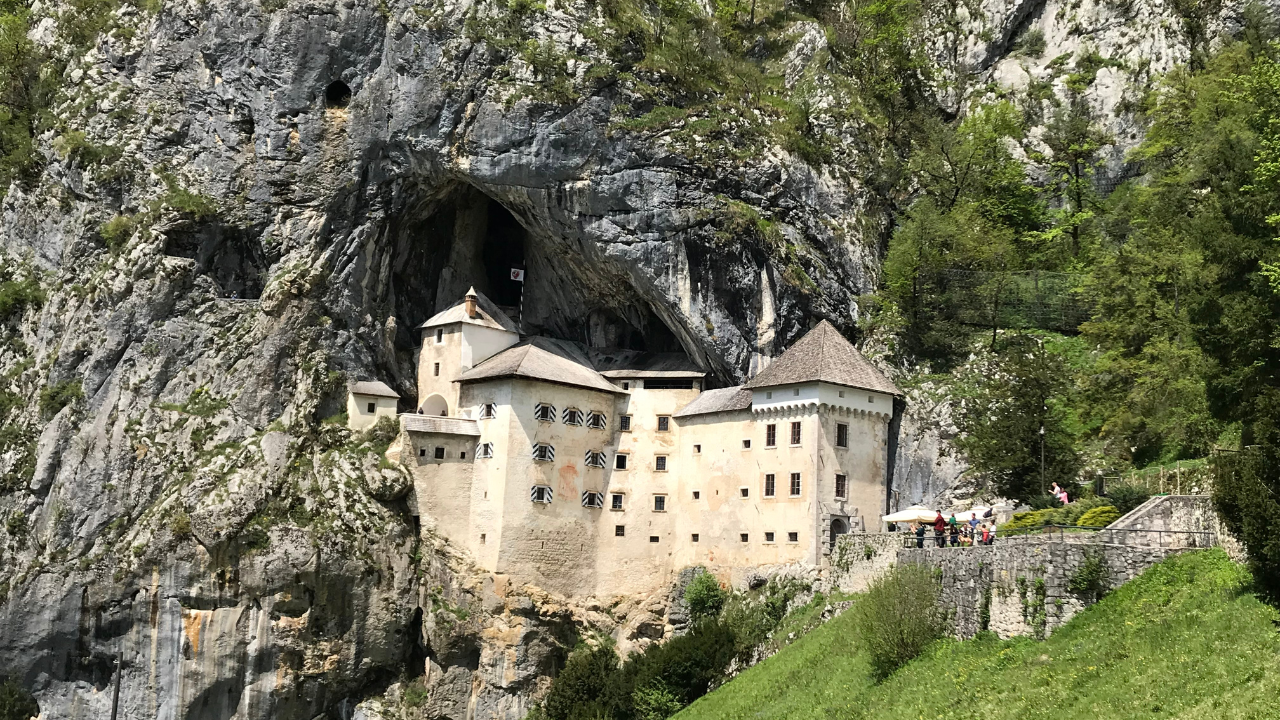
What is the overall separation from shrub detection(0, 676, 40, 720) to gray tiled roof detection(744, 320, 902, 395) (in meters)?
36.6

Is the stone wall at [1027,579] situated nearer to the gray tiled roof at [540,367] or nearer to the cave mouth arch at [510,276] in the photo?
the gray tiled roof at [540,367]

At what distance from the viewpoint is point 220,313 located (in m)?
66.9

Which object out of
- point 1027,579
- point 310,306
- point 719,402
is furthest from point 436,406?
point 1027,579

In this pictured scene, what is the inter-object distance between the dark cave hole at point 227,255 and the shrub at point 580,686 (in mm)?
26509

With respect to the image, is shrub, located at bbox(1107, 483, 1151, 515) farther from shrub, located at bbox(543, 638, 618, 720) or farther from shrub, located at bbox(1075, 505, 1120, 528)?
shrub, located at bbox(543, 638, 618, 720)

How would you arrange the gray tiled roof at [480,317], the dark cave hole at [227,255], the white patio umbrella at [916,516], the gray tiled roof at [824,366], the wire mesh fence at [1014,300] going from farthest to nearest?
1. the gray tiled roof at [480,317]
2. the dark cave hole at [227,255]
3. the wire mesh fence at [1014,300]
4. the gray tiled roof at [824,366]
5. the white patio umbrella at [916,516]

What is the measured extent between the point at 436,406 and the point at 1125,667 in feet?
144

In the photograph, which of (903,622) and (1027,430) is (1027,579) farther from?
(1027,430)

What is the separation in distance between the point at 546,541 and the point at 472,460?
18.2 ft

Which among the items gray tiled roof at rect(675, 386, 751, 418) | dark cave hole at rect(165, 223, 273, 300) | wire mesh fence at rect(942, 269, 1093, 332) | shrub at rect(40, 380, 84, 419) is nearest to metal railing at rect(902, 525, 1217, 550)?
gray tiled roof at rect(675, 386, 751, 418)

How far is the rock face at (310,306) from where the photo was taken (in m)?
60.9

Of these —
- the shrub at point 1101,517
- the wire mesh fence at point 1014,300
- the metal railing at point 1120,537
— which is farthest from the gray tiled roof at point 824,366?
the metal railing at point 1120,537

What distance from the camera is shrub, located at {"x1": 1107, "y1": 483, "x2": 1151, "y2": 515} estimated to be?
139 ft

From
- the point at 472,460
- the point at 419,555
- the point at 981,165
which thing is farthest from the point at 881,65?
the point at 419,555
